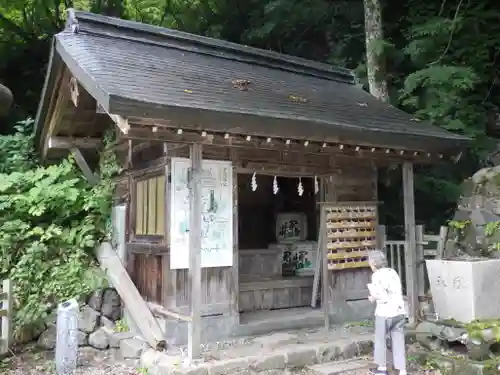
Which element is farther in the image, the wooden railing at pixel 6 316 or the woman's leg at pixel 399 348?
the wooden railing at pixel 6 316

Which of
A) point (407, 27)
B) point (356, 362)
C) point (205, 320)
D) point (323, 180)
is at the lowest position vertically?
point (356, 362)

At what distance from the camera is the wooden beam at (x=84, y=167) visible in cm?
871

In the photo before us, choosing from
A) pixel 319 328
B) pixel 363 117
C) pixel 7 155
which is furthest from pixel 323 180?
Answer: pixel 7 155

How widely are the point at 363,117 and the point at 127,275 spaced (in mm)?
4768

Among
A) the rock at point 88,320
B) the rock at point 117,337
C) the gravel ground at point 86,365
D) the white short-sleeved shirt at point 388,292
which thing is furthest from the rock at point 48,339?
the white short-sleeved shirt at point 388,292

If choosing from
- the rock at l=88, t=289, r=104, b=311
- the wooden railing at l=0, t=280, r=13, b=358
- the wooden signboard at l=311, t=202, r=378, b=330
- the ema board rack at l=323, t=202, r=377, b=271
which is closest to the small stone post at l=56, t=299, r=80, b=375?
the wooden railing at l=0, t=280, r=13, b=358

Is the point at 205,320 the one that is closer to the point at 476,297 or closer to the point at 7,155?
the point at 476,297

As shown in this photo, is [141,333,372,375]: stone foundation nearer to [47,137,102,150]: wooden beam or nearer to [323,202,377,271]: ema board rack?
[323,202,377,271]: ema board rack

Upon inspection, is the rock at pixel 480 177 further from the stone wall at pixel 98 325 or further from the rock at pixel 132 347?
the stone wall at pixel 98 325

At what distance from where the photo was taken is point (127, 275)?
7.49 m

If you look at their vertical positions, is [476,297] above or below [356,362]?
above

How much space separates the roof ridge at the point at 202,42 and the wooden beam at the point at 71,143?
2.09m

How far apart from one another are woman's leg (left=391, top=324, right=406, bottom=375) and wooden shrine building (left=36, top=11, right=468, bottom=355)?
2.06m

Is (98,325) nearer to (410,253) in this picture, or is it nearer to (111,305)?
(111,305)
